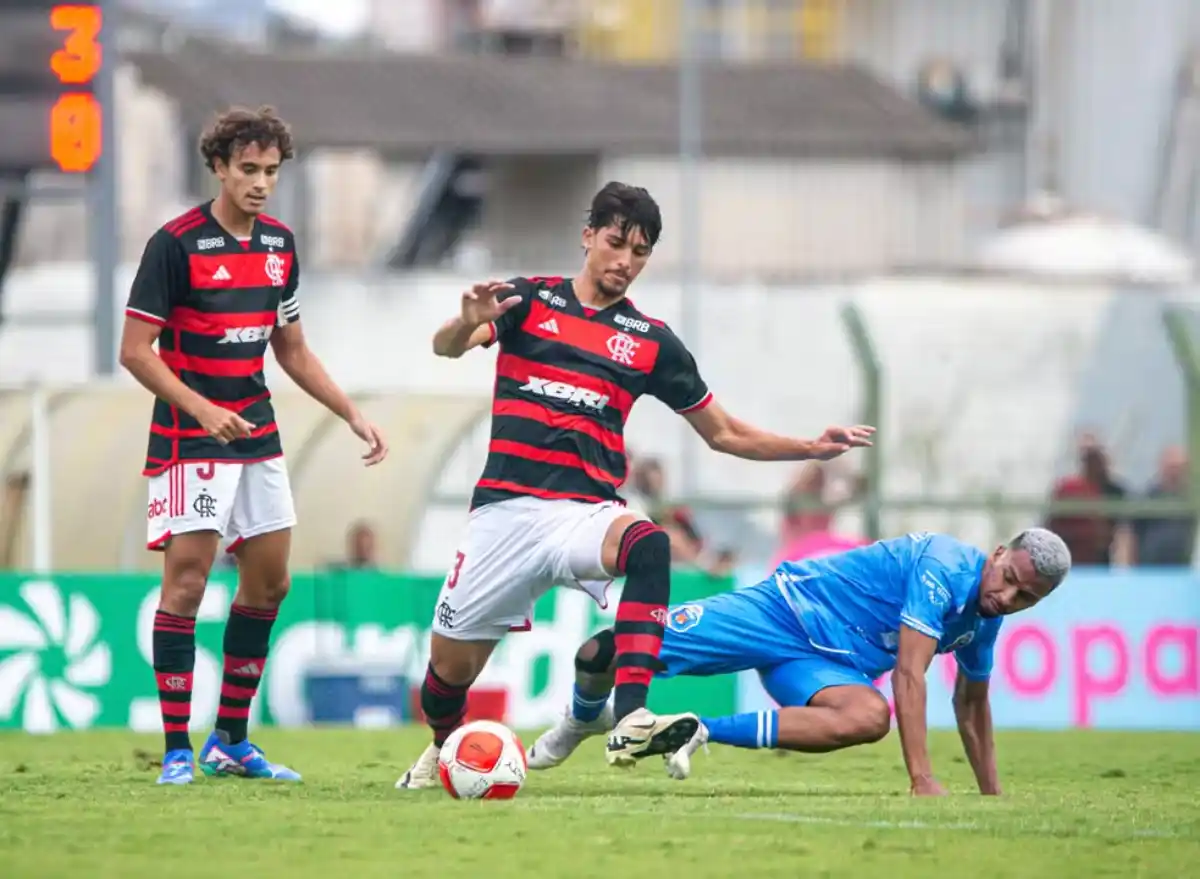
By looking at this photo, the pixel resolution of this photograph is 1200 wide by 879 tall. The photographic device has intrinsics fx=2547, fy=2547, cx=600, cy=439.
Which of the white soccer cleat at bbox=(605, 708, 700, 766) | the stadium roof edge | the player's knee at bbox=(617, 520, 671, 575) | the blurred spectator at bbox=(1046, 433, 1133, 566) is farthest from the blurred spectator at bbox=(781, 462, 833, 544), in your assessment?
the stadium roof edge

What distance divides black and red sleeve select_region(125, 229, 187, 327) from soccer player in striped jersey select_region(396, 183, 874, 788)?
1.11 metres

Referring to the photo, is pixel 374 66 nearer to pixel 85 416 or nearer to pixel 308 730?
pixel 85 416

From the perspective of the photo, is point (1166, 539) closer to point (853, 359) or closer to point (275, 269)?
point (275, 269)

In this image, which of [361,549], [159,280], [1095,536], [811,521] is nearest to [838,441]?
[159,280]

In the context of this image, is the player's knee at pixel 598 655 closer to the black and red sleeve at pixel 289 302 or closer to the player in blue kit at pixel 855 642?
the player in blue kit at pixel 855 642

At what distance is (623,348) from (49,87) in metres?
10.7

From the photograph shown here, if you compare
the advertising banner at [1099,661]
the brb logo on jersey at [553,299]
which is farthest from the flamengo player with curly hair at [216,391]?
the advertising banner at [1099,661]

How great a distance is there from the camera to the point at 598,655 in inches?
387

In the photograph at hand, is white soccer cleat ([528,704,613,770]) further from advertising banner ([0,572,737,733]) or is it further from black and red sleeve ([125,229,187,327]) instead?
advertising banner ([0,572,737,733])

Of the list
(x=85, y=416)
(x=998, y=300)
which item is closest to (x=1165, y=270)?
(x=998, y=300)

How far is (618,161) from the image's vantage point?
1452 inches

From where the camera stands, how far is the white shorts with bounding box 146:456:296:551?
979 cm

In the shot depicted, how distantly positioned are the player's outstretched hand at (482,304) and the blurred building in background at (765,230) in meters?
9.16

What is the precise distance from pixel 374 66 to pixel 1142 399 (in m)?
13.9
